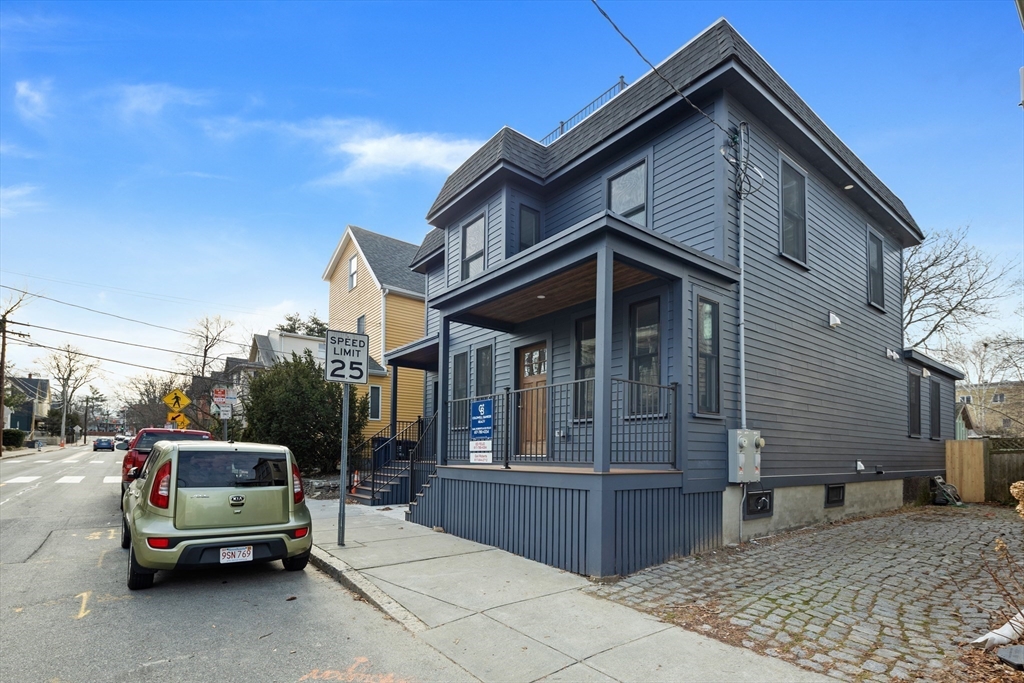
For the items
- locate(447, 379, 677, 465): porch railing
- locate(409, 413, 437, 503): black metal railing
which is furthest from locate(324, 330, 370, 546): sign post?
locate(409, 413, 437, 503): black metal railing

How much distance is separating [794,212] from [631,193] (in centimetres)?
299

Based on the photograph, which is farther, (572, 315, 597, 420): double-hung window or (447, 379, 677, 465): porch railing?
(572, 315, 597, 420): double-hung window

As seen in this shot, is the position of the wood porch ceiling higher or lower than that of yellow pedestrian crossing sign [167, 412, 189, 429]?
higher

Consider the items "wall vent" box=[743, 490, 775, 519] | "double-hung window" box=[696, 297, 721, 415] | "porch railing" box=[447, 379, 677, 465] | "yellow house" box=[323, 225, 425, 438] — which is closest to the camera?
"porch railing" box=[447, 379, 677, 465]

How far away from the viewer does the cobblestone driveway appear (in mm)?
4504

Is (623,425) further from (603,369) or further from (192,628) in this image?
(192,628)

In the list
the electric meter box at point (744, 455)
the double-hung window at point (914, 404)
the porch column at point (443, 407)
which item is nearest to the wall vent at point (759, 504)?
the electric meter box at point (744, 455)

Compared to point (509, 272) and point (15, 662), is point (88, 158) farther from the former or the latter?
point (15, 662)

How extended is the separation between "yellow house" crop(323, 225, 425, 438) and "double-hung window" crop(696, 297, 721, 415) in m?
15.2

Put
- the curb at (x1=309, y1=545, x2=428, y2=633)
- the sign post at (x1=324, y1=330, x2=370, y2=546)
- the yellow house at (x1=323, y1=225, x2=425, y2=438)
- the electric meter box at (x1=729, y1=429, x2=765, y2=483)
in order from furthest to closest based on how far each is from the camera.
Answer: the yellow house at (x1=323, y1=225, x2=425, y2=438)
the electric meter box at (x1=729, y1=429, x2=765, y2=483)
the sign post at (x1=324, y1=330, x2=370, y2=546)
the curb at (x1=309, y1=545, x2=428, y2=633)

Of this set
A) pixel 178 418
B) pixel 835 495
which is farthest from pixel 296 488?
pixel 178 418

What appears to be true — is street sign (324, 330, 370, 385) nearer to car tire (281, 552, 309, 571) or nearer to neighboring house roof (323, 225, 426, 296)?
car tire (281, 552, 309, 571)

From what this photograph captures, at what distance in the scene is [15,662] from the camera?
169 inches

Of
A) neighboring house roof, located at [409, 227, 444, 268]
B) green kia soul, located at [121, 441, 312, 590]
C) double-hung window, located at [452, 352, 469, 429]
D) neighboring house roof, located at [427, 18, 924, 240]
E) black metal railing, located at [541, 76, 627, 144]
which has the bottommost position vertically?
green kia soul, located at [121, 441, 312, 590]
